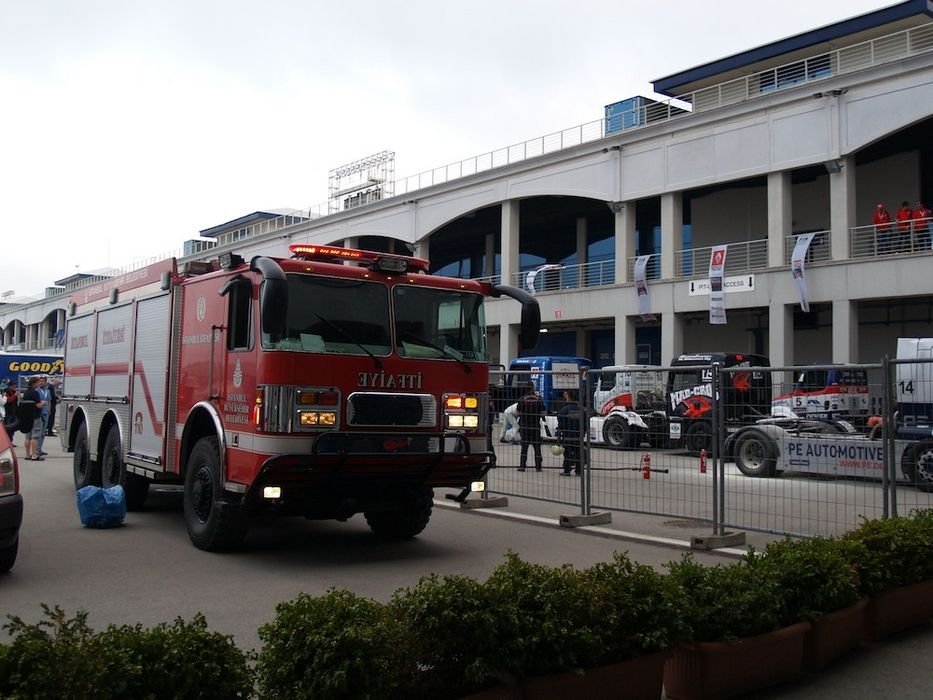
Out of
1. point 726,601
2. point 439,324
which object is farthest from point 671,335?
point 726,601

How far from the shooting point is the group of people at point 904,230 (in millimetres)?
26406

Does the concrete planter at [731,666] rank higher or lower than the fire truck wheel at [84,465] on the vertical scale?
lower

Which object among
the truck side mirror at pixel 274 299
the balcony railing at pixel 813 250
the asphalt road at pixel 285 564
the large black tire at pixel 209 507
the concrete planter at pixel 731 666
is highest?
the balcony railing at pixel 813 250

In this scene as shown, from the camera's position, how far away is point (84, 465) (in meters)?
13.1

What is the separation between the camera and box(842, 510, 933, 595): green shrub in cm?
605

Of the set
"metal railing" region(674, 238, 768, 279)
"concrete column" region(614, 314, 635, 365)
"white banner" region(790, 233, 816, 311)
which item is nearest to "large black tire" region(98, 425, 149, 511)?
"white banner" region(790, 233, 816, 311)

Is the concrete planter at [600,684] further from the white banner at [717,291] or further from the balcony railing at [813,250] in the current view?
the balcony railing at [813,250]

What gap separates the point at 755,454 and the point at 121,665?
7.00 metres

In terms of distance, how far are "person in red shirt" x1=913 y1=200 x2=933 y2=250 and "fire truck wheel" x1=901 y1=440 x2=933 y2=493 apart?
19.9 metres

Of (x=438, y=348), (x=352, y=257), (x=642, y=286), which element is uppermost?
(x=642, y=286)

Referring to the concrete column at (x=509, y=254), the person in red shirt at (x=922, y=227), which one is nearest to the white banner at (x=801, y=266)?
the person in red shirt at (x=922, y=227)

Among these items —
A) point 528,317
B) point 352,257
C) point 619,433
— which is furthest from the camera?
point 619,433

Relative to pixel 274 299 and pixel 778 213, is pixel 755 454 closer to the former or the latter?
pixel 274 299

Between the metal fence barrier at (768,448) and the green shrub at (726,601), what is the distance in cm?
282
